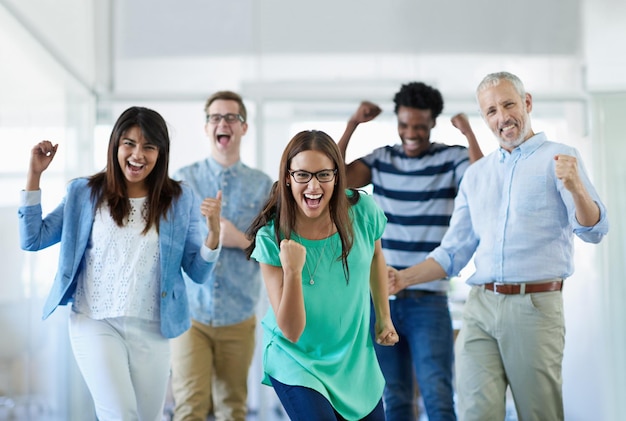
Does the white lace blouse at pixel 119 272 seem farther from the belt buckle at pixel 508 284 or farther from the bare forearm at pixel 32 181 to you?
the belt buckle at pixel 508 284

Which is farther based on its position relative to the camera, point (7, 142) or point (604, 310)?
point (604, 310)

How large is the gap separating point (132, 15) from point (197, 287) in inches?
70.0

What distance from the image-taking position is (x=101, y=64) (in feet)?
14.4

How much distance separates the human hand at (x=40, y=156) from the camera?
8.50 ft

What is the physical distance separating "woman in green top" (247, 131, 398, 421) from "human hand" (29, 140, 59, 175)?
793 mm

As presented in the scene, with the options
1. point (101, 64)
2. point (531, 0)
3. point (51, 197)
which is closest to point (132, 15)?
point (101, 64)

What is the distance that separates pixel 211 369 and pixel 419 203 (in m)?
1.24

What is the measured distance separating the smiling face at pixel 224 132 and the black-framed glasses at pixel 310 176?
1309 mm

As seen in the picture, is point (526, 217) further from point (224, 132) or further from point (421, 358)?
point (224, 132)

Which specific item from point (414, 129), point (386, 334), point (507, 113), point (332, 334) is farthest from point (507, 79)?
point (332, 334)

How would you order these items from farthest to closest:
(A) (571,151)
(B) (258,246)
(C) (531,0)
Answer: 1. (C) (531,0)
2. (A) (571,151)
3. (B) (258,246)

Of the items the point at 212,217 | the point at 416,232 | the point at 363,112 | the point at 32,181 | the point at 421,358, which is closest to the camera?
the point at 32,181

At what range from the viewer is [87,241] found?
8.71 ft

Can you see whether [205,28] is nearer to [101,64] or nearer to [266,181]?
[101,64]
